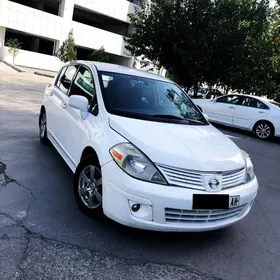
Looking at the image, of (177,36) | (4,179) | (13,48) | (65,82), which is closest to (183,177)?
(4,179)

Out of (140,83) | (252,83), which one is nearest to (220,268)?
(140,83)

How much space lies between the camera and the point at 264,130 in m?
11.1

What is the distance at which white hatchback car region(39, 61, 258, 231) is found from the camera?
9.74 feet

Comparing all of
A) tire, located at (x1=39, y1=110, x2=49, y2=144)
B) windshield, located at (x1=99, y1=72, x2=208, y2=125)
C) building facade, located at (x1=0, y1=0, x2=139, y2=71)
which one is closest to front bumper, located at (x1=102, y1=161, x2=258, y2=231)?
windshield, located at (x1=99, y1=72, x2=208, y2=125)

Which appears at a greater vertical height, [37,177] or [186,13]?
[186,13]

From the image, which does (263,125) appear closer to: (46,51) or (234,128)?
(234,128)

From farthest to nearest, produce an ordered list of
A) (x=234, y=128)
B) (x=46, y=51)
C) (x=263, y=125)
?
(x=46, y=51) → (x=234, y=128) → (x=263, y=125)

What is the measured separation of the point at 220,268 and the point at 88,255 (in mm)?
1186

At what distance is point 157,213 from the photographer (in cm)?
294

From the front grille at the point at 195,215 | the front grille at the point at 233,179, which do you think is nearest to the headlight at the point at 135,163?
the front grille at the point at 195,215

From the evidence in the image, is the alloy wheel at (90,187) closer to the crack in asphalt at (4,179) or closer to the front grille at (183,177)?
the front grille at (183,177)

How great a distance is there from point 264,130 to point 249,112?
31.1 inches

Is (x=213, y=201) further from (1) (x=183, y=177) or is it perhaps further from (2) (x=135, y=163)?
(2) (x=135, y=163)

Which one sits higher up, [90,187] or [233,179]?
[233,179]
